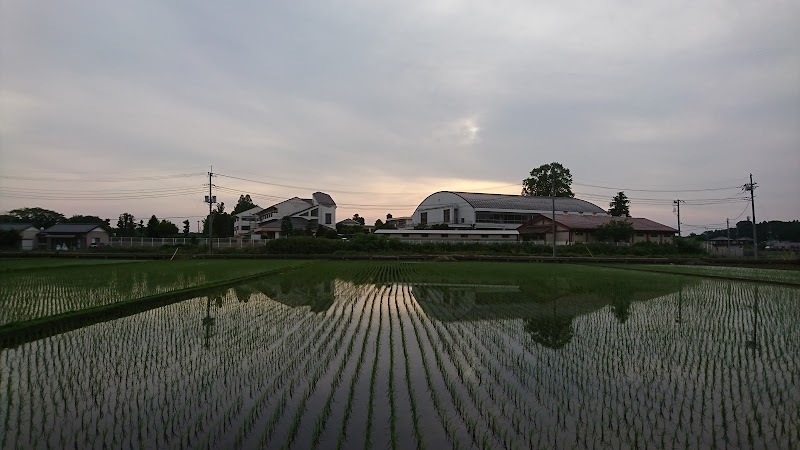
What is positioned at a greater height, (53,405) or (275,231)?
(275,231)

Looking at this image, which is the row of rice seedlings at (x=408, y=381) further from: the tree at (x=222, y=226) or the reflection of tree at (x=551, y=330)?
the tree at (x=222, y=226)

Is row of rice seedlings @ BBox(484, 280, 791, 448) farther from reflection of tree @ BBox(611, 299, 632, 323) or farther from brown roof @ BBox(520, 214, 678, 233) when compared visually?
brown roof @ BBox(520, 214, 678, 233)

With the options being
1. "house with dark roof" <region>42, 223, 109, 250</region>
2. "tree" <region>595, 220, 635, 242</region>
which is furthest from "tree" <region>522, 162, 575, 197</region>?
"house with dark roof" <region>42, 223, 109, 250</region>

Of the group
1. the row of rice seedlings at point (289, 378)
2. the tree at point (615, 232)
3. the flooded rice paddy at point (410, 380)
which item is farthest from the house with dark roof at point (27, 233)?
the tree at point (615, 232)

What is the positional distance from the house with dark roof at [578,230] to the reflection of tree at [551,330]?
36.4 metres

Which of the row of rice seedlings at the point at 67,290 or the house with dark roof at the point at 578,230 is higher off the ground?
the house with dark roof at the point at 578,230

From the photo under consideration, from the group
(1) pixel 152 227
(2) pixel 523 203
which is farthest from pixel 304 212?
(2) pixel 523 203

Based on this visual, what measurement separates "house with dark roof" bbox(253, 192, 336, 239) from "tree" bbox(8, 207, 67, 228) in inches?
1050

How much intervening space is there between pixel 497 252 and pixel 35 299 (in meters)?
34.3

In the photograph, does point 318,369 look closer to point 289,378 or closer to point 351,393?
point 289,378

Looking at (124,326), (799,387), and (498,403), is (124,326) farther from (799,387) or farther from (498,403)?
(799,387)

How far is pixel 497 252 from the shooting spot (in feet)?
135

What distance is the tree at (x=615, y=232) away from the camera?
44.2 meters

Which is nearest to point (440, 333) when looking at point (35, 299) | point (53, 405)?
point (53, 405)
